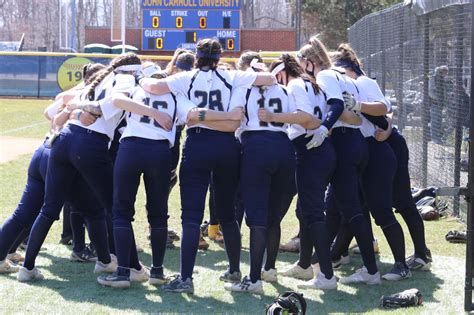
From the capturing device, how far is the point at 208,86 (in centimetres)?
665

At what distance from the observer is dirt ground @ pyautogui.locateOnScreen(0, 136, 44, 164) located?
16422 mm

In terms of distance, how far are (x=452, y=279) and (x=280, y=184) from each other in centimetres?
190

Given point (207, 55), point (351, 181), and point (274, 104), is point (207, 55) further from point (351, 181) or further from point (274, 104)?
point (351, 181)

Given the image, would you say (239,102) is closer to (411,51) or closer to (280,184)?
(280,184)

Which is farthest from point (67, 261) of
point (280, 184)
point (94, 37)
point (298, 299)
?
point (94, 37)

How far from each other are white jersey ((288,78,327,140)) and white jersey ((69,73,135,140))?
1321 mm

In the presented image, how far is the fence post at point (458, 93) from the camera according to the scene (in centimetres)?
1077

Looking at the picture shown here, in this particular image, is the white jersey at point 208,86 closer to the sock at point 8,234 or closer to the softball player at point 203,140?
the softball player at point 203,140

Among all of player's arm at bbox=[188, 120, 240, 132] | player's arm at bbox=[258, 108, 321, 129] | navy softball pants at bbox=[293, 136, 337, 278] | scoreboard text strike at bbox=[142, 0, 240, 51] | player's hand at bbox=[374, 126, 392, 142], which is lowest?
navy softball pants at bbox=[293, 136, 337, 278]

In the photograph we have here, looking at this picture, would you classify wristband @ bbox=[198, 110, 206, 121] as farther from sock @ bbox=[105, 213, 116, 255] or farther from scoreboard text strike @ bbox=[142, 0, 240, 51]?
scoreboard text strike @ bbox=[142, 0, 240, 51]

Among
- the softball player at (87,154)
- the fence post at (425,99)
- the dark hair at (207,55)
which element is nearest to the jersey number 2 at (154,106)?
the softball player at (87,154)

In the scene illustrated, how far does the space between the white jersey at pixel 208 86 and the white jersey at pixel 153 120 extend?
0.08 metres

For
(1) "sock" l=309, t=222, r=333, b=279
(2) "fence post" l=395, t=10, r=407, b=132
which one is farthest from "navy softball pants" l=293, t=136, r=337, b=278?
(2) "fence post" l=395, t=10, r=407, b=132

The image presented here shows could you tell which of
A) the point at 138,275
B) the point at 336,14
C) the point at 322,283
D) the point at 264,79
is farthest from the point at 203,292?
the point at 336,14
